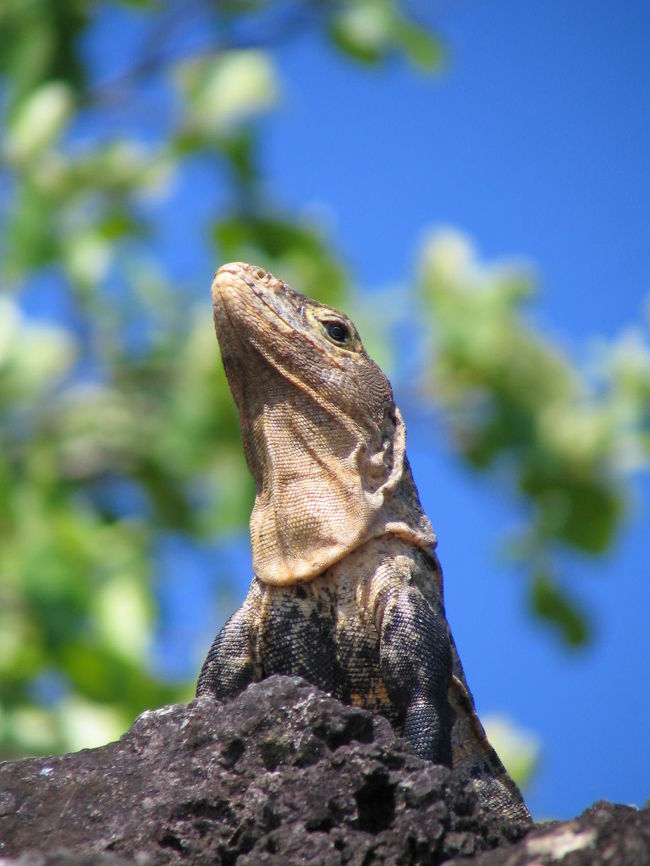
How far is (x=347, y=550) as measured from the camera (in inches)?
226

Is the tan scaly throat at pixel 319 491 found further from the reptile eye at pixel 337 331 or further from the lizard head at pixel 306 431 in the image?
the reptile eye at pixel 337 331

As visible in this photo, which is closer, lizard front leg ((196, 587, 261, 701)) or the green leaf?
lizard front leg ((196, 587, 261, 701))

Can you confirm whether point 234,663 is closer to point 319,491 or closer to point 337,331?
point 319,491

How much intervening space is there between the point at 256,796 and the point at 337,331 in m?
2.48

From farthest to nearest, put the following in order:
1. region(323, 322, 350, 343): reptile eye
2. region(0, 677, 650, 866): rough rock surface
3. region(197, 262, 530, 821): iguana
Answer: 1. region(323, 322, 350, 343): reptile eye
2. region(197, 262, 530, 821): iguana
3. region(0, 677, 650, 866): rough rock surface

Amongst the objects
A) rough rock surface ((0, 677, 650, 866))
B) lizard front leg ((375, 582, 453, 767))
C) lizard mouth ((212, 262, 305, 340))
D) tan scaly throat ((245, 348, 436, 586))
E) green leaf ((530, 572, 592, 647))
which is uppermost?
green leaf ((530, 572, 592, 647))

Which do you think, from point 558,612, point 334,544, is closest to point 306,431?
point 334,544

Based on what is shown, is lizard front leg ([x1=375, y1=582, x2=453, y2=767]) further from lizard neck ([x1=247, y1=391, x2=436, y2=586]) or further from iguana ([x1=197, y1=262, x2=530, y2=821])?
lizard neck ([x1=247, y1=391, x2=436, y2=586])

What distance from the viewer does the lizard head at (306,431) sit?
229 inches

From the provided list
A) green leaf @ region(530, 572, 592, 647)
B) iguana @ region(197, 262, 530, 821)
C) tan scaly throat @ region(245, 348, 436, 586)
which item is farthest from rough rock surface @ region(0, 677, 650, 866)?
green leaf @ region(530, 572, 592, 647)

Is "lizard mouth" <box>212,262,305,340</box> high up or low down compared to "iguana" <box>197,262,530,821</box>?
up

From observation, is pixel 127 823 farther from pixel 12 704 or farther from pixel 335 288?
pixel 335 288

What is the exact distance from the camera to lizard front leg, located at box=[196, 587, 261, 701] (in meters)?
5.79

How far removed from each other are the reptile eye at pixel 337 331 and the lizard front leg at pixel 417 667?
1.24 m
